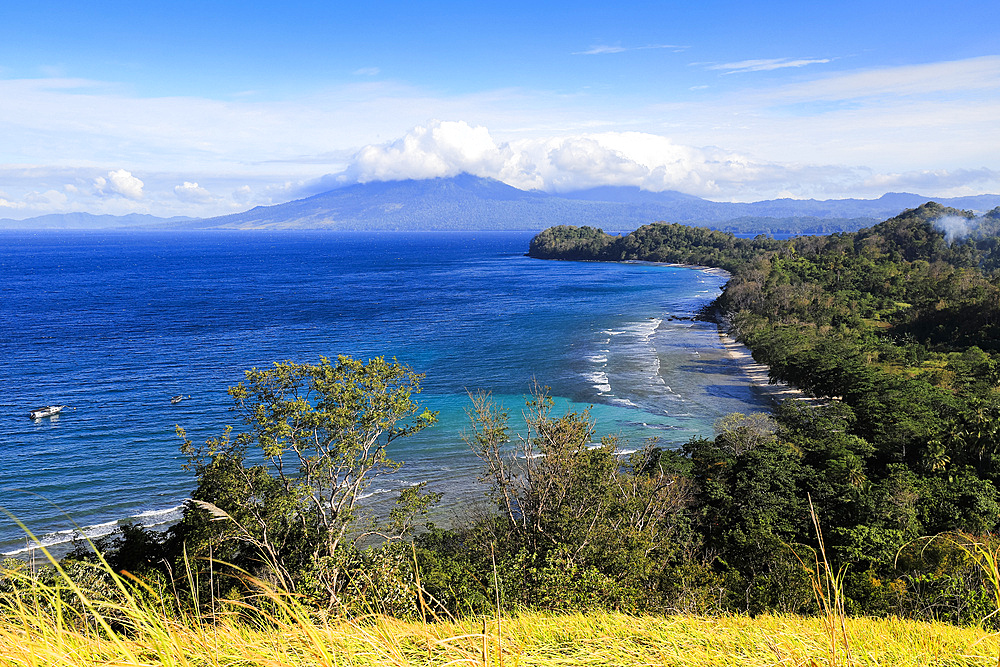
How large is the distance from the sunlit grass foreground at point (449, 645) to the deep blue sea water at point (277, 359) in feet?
35.8

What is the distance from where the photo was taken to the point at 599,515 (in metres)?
13.9

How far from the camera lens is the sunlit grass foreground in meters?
2.59

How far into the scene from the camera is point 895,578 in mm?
14133

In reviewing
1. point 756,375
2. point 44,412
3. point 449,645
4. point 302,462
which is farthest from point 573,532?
point 756,375

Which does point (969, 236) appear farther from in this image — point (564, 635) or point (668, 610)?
point (564, 635)

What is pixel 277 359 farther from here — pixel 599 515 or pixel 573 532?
pixel 573 532

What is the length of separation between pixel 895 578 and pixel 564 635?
46.9 ft

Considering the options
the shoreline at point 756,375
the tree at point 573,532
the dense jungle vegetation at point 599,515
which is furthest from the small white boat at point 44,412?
the shoreline at point 756,375

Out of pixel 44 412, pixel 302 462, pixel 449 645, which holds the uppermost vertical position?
pixel 449 645

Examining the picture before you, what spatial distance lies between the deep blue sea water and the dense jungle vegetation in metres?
4.53

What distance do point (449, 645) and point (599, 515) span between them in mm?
11546

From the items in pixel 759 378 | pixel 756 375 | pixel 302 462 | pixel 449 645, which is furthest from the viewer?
pixel 756 375

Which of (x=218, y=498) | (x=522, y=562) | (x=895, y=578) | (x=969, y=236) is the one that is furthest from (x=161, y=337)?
(x=969, y=236)

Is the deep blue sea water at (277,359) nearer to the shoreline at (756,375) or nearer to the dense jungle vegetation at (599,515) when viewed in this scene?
the shoreline at (756,375)
